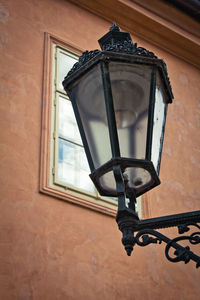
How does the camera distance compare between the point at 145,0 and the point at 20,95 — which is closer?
the point at 20,95

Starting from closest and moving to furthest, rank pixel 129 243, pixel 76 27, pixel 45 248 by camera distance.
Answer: pixel 129 243 → pixel 45 248 → pixel 76 27

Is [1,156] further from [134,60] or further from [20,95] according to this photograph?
[134,60]

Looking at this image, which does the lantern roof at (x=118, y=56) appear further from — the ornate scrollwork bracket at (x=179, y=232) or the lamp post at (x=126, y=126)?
the ornate scrollwork bracket at (x=179, y=232)

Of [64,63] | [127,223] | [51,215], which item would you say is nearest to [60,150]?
[51,215]

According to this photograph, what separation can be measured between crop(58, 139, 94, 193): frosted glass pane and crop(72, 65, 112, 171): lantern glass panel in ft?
8.07

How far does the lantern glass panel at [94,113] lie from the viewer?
9.80ft

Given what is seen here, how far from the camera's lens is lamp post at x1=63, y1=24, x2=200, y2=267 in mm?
2854

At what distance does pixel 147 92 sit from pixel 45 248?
2.22 m

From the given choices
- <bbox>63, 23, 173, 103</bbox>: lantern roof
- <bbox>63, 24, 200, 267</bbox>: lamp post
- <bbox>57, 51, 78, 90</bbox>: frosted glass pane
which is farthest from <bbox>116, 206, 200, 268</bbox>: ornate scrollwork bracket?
<bbox>57, 51, 78, 90</bbox>: frosted glass pane

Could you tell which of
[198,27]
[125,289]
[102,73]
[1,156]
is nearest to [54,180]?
[1,156]

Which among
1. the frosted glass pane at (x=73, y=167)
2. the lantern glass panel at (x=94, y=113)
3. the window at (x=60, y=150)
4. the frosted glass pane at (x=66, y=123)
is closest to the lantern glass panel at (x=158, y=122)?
the lantern glass panel at (x=94, y=113)

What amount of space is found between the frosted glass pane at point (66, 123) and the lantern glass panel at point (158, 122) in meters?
2.72

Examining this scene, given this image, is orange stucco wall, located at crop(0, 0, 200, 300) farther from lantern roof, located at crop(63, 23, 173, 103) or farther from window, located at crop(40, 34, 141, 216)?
lantern roof, located at crop(63, 23, 173, 103)

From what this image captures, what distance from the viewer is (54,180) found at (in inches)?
214
